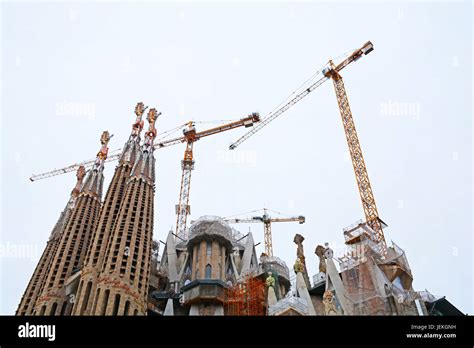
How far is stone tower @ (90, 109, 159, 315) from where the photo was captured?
3578 cm

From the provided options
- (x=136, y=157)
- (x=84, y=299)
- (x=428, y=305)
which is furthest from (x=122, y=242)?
(x=428, y=305)

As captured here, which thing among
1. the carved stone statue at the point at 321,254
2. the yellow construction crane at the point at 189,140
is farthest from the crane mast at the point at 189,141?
the carved stone statue at the point at 321,254

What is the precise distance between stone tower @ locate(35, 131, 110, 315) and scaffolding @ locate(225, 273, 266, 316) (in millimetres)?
13895

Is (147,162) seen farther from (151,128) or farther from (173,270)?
(173,270)

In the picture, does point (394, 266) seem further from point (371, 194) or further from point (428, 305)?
point (371, 194)

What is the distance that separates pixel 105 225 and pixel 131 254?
653 centimetres

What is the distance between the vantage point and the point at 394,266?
133ft

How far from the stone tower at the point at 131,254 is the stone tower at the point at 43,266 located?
419 inches

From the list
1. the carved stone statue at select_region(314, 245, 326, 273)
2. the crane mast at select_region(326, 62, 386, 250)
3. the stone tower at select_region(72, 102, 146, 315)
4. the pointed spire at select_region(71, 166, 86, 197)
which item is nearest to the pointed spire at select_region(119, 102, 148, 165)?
the stone tower at select_region(72, 102, 146, 315)

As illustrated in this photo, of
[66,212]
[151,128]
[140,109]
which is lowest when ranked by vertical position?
[66,212]

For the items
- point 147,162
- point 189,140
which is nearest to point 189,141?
point 189,140

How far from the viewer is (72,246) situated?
4706 centimetres

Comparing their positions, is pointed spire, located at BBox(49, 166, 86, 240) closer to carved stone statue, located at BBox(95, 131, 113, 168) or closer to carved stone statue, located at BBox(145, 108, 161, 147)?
carved stone statue, located at BBox(95, 131, 113, 168)
